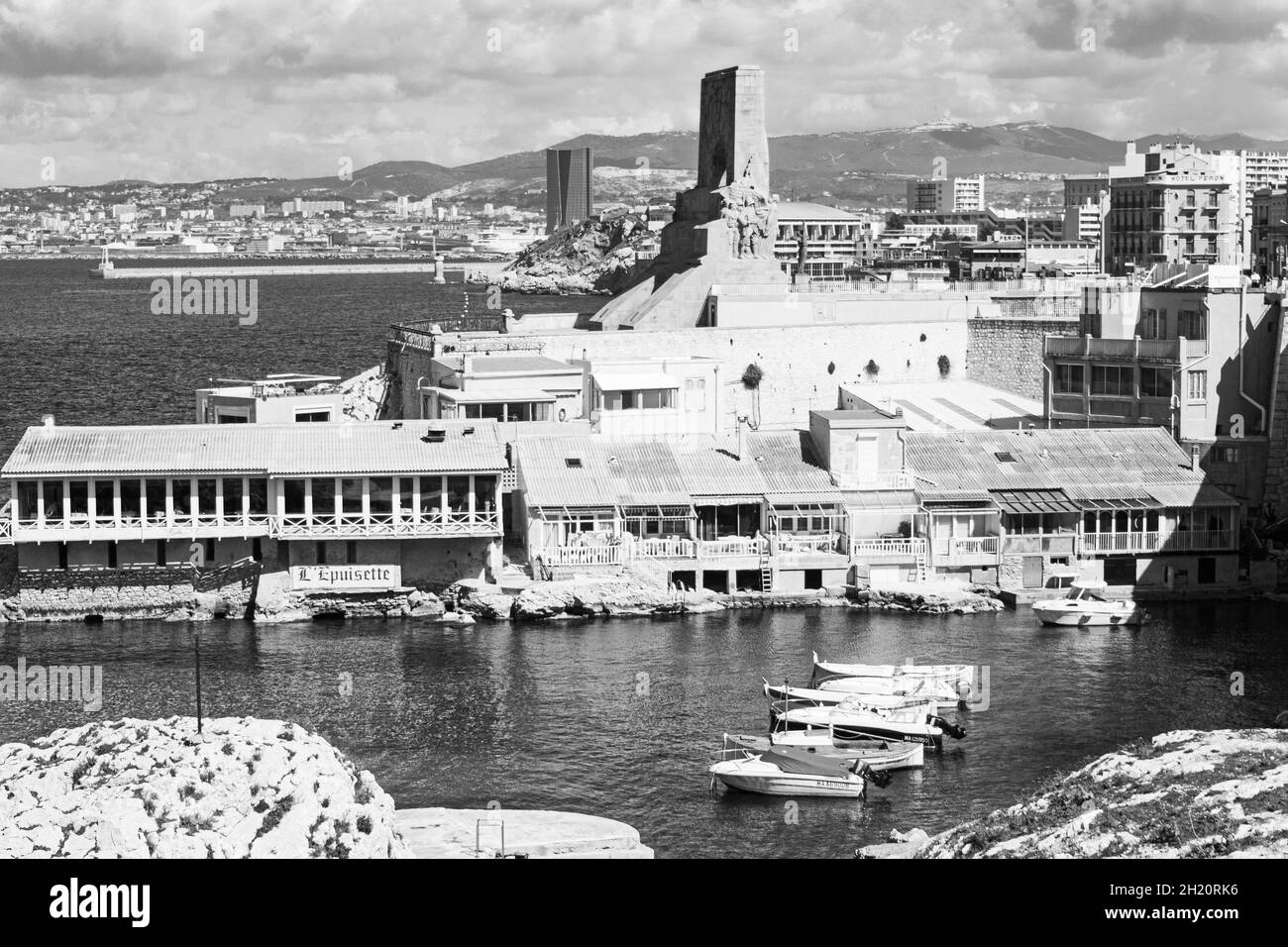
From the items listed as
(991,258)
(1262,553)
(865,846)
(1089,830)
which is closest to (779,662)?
(865,846)

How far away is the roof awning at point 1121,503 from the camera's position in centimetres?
Result: 5612

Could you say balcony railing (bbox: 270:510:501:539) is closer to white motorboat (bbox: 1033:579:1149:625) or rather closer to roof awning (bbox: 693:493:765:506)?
roof awning (bbox: 693:493:765:506)

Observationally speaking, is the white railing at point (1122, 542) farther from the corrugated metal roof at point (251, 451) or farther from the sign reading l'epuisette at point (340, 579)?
the sign reading l'epuisette at point (340, 579)

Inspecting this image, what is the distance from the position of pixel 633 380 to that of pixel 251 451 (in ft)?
43.5

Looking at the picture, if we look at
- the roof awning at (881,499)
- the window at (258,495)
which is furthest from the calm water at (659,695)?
the roof awning at (881,499)

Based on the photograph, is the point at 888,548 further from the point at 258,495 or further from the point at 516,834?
the point at 516,834

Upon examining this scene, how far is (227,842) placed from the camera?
23703 mm

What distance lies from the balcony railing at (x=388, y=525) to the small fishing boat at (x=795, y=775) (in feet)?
55.5

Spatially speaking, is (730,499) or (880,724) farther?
(730,499)

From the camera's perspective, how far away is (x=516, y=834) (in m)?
31.5

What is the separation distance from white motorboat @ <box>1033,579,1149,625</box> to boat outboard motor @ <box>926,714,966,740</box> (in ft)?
36.8

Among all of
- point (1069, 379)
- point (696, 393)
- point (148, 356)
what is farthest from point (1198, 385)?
point (148, 356)
